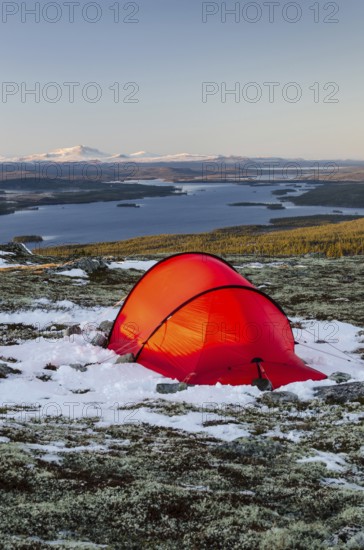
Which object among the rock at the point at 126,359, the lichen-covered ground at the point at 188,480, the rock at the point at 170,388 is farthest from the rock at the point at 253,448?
the rock at the point at 126,359

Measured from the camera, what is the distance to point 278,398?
14.5m

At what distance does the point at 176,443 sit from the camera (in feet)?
34.5

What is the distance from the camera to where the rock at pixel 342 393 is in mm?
14383

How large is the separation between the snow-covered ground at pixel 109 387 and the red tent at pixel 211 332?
70 cm

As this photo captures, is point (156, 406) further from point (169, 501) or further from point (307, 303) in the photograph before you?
point (307, 303)

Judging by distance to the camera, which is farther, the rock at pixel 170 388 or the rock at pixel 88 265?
the rock at pixel 88 265

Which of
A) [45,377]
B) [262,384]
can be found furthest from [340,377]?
[45,377]

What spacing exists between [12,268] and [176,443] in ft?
128

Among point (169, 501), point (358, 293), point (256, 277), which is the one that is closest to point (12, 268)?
point (256, 277)

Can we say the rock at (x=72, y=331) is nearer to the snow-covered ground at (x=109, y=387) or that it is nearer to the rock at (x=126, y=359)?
the snow-covered ground at (x=109, y=387)

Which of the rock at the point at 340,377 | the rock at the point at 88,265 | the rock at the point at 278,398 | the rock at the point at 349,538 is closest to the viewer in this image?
the rock at the point at 349,538

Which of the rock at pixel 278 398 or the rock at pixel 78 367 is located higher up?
the rock at pixel 78 367

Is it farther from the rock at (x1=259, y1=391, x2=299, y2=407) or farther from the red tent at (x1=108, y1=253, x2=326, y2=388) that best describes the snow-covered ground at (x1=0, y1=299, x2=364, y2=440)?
the red tent at (x1=108, y1=253, x2=326, y2=388)

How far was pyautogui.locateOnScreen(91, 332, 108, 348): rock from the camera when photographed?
63.9 ft
